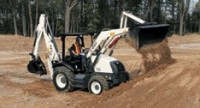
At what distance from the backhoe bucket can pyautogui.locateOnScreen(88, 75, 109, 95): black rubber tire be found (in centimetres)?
153

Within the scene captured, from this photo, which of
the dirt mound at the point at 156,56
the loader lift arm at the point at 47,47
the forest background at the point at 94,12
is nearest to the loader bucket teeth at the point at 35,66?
the loader lift arm at the point at 47,47

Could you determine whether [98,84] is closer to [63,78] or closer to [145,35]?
[63,78]

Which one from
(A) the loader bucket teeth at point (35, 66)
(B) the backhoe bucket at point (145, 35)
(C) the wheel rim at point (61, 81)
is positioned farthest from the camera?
(A) the loader bucket teeth at point (35, 66)

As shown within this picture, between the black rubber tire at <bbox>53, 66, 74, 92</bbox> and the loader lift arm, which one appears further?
the loader lift arm

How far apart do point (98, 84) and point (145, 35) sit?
7.44 feet

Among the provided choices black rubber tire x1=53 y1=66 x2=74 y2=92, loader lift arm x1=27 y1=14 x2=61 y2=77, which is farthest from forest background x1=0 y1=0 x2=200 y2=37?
black rubber tire x1=53 y1=66 x2=74 y2=92

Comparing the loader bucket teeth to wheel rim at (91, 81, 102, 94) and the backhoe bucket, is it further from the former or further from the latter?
the backhoe bucket

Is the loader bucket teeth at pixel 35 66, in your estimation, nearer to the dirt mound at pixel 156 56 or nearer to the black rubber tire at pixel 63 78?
the black rubber tire at pixel 63 78

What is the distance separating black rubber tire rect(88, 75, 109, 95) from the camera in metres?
14.1

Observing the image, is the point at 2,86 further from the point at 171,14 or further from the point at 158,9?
the point at 171,14

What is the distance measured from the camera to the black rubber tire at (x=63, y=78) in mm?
14969

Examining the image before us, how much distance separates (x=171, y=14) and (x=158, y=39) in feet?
232

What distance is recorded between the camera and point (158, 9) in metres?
77.1

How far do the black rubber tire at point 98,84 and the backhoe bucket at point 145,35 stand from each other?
1.53 meters
